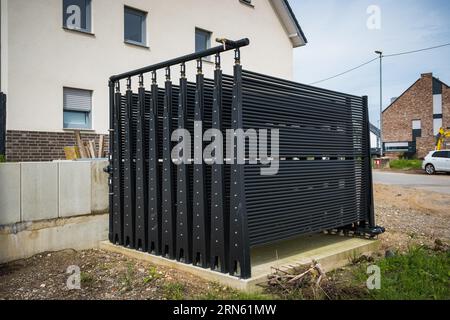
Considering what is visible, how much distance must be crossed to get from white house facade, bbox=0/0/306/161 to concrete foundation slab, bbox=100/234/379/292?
203 inches

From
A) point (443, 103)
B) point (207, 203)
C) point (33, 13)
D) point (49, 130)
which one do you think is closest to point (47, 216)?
point (207, 203)

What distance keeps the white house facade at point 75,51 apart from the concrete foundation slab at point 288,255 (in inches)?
203

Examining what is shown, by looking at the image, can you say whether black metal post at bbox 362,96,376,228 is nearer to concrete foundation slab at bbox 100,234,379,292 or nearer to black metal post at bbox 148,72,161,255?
concrete foundation slab at bbox 100,234,379,292

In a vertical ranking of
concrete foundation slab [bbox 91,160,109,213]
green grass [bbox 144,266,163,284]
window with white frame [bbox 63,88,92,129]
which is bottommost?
green grass [bbox 144,266,163,284]

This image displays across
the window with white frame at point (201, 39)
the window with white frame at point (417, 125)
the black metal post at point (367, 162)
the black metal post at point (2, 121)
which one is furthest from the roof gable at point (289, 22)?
the window with white frame at point (417, 125)

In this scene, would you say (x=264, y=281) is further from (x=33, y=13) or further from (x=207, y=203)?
(x=33, y=13)

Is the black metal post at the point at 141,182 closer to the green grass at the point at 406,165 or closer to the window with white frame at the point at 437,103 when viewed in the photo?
the green grass at the point at 406,165

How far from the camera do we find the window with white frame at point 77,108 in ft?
35.6

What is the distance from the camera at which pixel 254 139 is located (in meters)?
4.77

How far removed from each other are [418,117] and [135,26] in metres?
35.9

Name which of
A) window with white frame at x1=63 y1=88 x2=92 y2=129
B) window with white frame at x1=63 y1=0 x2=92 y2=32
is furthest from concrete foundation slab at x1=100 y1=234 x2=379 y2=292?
window with white frame at x1=63 y1=0 x2=92 y2=32

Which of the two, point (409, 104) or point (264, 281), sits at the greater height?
point (409, 104)

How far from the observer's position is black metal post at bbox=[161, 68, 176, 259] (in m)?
5.23
